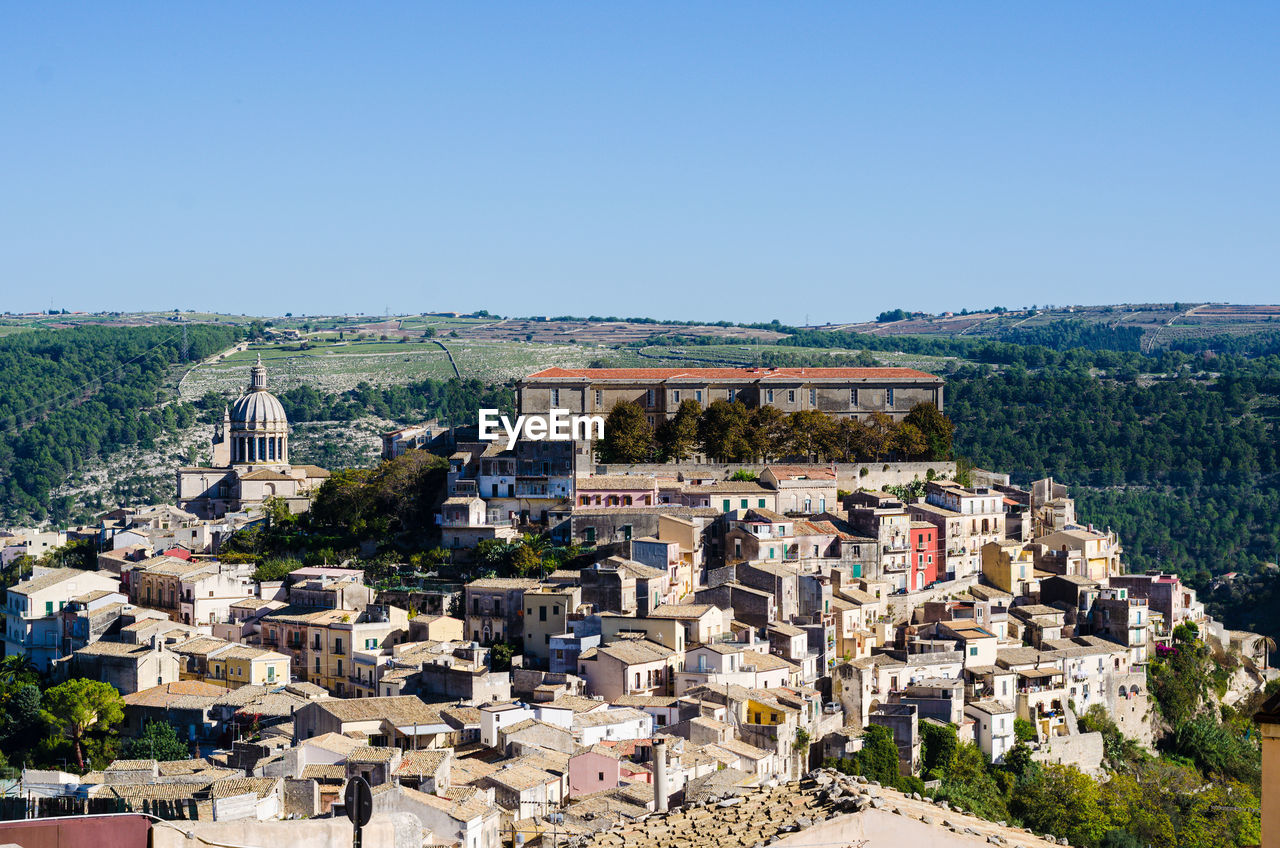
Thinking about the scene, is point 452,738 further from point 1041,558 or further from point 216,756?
point 1041,558

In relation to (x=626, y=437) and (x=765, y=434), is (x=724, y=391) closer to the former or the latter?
(x=765, y=434)

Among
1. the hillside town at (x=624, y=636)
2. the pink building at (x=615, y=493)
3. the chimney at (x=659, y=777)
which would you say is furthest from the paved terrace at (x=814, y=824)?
the pink building at (x=615, y=493)

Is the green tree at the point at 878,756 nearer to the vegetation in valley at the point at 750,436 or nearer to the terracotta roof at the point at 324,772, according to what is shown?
the terracotta roof at the point at 324,772

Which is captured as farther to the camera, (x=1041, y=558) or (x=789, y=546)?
(x=1041, y=558)

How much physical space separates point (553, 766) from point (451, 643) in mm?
10871

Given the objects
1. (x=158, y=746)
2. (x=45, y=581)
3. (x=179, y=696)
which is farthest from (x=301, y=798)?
(x=45, y=581)

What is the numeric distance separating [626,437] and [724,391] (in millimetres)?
5836

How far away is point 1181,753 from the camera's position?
52000 mm

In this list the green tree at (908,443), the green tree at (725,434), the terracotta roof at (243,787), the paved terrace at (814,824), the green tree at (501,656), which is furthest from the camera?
the green tree at (908,443)

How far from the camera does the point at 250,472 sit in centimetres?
6662

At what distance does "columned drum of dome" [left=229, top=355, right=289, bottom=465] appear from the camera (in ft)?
240

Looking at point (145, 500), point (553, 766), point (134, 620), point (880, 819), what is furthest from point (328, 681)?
point (145, 500)

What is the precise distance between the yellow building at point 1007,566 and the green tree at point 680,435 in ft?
35.3

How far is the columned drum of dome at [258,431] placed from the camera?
73.0m
